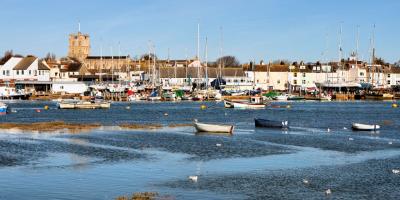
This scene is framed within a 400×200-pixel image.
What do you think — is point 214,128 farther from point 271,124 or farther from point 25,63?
point 25,63

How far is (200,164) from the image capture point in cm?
4462

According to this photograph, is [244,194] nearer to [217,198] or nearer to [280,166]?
[217,198]

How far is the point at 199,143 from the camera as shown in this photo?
59.0 meters

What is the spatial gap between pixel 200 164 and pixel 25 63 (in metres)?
153

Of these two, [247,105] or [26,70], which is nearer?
Answer: [247,105]

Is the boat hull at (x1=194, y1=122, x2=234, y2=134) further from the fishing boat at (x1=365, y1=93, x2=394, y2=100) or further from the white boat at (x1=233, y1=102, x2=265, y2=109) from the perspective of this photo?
the fishing boat at (x1=365, y1=93, x2=394, y2=100)

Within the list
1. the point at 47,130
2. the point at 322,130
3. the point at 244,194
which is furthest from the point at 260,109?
the point at 244,194

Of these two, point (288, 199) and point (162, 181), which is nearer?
point (288, 199)

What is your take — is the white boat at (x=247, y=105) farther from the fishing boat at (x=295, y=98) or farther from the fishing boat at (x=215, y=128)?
the fishing boat at (x=215, y=128)

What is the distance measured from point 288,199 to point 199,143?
26.9 meters

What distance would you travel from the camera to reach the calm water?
3441cm

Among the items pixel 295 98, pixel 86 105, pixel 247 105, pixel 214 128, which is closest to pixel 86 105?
pixel 86 105

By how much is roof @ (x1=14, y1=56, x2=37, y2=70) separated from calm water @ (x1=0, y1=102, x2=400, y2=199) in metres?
123

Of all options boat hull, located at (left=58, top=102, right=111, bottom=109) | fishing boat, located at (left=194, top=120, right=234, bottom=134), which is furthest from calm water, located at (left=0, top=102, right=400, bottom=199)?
boat hull, located at (left=58, top=102, right=111, bottom=109)
